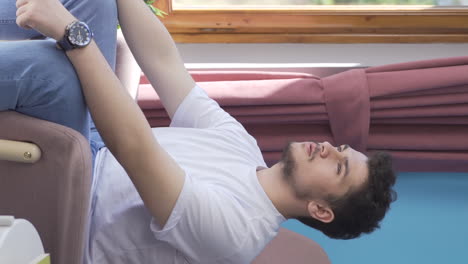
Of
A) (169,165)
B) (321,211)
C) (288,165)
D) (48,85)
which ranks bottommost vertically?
(321,211)

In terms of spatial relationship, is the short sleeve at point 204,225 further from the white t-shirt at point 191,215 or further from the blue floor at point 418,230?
the blue floor at point 418,230

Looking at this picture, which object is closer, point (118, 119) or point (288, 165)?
point (118, 119)

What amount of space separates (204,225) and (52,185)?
378 millimetres

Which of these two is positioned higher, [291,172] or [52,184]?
[52,184]

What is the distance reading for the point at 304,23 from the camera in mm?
2742

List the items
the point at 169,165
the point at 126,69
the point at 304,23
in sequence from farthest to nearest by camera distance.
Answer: the point at 304,23 < the point at 126,69 < the point at 169,165

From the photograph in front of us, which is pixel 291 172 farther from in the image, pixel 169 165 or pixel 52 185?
pixel 52 185

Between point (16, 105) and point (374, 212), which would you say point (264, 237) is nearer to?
point (374, 212)

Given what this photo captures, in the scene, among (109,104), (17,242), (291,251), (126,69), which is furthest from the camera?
(291,251)

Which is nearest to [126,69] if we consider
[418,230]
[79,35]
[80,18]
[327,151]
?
[80,18]

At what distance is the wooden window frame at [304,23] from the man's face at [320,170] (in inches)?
42.0

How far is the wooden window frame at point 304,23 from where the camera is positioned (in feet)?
8.96

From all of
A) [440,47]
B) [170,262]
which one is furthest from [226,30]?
[170,262]

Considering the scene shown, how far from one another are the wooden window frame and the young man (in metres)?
0.98
